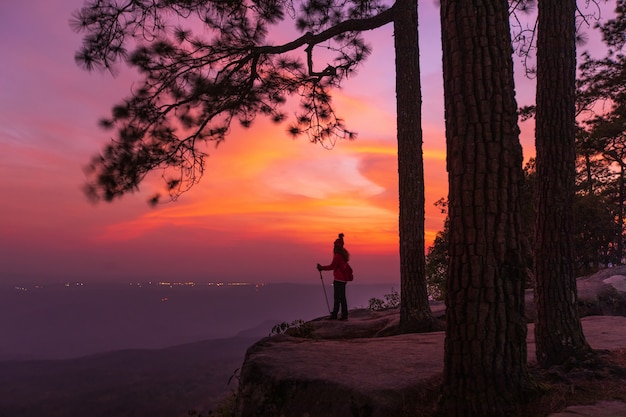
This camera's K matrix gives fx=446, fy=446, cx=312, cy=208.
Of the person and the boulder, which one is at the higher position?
the person

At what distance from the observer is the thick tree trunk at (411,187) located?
843 centimetres

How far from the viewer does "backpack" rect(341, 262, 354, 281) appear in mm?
10180

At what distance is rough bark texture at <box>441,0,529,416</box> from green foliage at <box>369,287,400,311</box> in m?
11.3

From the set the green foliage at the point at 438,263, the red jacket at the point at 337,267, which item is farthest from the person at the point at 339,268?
the green foliage at the point at 438,263

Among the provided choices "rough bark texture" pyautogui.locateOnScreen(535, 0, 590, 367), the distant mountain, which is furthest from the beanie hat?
the distant mountain

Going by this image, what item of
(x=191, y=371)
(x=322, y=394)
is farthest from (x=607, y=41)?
(x=191, y=371)

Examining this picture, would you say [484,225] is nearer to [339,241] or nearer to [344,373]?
[344,373]

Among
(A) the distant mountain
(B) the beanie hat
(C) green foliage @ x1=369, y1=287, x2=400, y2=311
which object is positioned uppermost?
(B) the beanie hat

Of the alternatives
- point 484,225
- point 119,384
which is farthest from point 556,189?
point 119,384

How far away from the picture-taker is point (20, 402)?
116125 millimetres

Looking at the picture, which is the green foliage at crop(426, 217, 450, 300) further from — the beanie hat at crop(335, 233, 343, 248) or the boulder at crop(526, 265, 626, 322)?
the beanie hat at crop(335, 233, 343, 248)

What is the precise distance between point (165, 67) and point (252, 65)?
1999 millimetres

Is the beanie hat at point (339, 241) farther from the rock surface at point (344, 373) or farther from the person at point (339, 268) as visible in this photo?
the rock surface at point (344, 373)

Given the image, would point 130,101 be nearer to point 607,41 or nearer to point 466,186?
point 466,186
